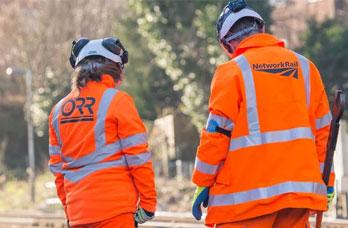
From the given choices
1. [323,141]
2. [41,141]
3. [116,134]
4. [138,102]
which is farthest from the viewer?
[41,141]

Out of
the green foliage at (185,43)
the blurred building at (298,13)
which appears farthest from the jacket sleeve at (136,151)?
the blurred building at (298,13)

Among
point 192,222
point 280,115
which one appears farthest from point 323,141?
point 192,222

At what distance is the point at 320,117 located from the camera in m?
4.55

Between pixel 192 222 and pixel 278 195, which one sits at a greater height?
pixel 278 195

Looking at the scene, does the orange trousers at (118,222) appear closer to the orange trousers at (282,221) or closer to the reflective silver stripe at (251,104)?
the orange trousers at (282,221)

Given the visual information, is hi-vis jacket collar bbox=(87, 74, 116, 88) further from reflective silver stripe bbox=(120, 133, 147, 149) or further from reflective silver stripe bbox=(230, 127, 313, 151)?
reflective silver stripe bbox=(230, 127, 313, 151)

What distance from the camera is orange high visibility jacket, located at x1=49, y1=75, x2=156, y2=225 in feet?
15.7

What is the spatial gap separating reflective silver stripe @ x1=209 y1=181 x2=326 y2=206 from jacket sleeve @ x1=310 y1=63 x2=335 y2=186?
27cm

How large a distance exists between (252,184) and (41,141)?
3547cm

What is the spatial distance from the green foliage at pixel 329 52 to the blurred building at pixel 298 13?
370cm

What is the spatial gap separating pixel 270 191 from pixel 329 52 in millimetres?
21934

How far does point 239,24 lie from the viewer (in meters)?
4.61

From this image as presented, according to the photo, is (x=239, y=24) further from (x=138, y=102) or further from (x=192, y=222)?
(x=138, y=102)

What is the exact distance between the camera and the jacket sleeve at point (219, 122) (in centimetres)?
430
